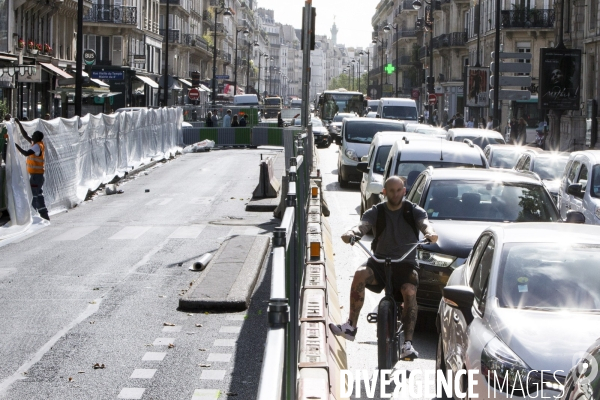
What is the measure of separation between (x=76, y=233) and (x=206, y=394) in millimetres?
10301

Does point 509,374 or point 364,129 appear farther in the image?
point 364,129

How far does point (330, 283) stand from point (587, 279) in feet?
17.4

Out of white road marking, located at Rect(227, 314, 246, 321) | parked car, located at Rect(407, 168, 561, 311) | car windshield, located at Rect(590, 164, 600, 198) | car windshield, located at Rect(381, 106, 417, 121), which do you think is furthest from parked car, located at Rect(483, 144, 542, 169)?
car windshield, located at Rect(381, 106, 417, 121)

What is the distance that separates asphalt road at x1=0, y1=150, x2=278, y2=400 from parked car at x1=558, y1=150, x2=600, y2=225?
4.70 metres

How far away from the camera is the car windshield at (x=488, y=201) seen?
11.1 m

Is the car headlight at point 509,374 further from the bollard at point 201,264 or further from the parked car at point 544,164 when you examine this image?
the parked car at point 544,164

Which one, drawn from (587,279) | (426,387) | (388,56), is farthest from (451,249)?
(388,56)

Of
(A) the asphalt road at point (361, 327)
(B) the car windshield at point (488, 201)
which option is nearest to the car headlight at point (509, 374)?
(A) the asphalt road at point (361, 327)

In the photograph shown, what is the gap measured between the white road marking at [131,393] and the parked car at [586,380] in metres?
4.07

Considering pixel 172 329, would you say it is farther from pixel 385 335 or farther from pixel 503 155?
pixel 503 155

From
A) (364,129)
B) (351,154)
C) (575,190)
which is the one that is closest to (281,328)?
(575,190)

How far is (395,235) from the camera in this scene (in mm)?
8648

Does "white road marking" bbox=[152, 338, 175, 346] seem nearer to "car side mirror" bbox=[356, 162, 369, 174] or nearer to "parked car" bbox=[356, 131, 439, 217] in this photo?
"parked car" bbox=[356, 131, 439, 217]

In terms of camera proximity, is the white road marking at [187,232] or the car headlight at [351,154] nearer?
the white road marking at [187,232]
